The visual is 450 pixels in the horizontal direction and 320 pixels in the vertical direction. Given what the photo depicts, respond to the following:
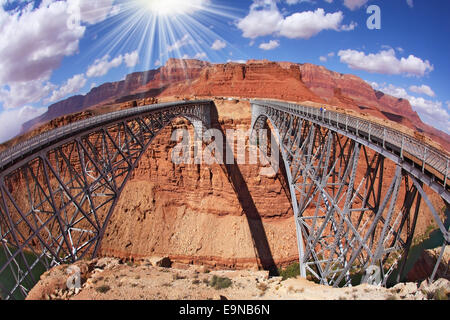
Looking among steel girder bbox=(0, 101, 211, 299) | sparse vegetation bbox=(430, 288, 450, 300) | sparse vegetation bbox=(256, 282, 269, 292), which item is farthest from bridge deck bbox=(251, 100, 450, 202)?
steel girder bbox=(0, 101, 211, 299)

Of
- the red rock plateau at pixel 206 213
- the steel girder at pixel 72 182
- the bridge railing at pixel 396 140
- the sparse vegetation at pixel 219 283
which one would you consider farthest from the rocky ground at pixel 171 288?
the red rock plateau at pixel 206 213

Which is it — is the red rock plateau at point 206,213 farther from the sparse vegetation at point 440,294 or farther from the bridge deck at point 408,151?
the sparse vegetation at point 440,294

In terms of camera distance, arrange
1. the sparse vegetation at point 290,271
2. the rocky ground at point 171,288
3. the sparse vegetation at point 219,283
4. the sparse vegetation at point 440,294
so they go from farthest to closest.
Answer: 1. the sparse vegetation at point 290,271
2. the sparse vegetation at point 219,283
3. the rocky ground at point 171,288
4. the sparse vegetation at point 440,294

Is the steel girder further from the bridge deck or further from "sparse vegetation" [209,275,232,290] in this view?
the bridge deck

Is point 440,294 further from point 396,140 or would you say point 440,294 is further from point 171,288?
point 171,288

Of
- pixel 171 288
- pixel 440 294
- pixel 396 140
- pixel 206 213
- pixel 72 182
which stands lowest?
pixel 206 213

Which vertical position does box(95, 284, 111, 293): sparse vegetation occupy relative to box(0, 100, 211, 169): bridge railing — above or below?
below

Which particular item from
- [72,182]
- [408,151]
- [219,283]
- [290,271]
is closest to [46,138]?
[72,182]

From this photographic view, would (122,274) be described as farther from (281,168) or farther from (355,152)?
(281,168)
